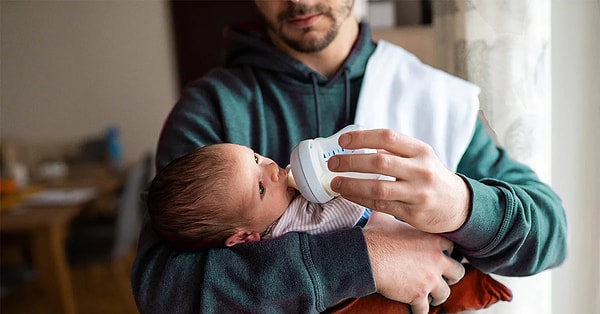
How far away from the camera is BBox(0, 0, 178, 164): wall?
471cm

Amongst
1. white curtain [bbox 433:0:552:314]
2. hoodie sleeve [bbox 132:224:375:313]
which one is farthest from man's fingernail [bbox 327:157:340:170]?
white curtain [bbox 433:0:552:314]

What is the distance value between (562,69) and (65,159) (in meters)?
4.59

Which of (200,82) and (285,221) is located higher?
(200,82)

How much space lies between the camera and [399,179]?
75 centimetres

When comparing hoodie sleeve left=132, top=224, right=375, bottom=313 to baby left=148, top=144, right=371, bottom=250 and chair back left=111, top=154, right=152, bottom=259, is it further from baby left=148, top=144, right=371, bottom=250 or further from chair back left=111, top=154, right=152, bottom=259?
chair back left=111, top=154, right=152, bottom=259

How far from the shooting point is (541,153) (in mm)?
1086

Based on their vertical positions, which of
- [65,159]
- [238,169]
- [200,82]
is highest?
[200,82]

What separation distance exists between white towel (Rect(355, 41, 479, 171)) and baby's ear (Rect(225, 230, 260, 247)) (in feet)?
0.96

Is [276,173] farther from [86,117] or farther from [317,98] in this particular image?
[86,117]

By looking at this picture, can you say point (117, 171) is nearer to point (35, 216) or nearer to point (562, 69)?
point (35, 216)

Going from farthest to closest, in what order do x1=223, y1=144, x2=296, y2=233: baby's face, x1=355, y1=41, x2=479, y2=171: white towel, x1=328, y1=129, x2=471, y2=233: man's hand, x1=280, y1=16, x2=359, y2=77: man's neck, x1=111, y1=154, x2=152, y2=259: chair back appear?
x1=111, y1=154, x2=152, y2=259: chair back < x1=280, y1=16, x2=359, y2=77: man's neck < x1=355, y1=41, x2=479, y2=171: white towel < x1=223, y1=144, x2=296, y2=233: baby's face < x1=328, y1=129, x2=471, y2=233: man's hand

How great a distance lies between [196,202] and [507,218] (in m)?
0.50

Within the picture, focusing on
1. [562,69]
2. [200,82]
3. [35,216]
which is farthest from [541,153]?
[35,216]

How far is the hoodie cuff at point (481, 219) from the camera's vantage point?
0.83 meters
